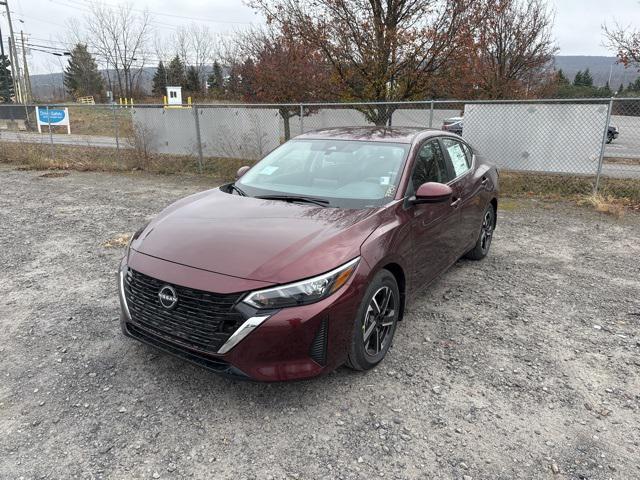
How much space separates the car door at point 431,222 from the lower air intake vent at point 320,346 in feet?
3.90

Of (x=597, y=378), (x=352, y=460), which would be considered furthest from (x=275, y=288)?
(x=597, y=378)

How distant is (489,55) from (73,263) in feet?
47.7

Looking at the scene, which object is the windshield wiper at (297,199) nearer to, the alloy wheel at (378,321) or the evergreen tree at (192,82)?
the alloy wheel at (378,321)

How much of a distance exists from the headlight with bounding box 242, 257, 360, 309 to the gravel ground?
72cm

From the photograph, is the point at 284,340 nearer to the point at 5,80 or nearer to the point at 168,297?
the point at 168,297

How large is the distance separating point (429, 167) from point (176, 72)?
6024 centimetres

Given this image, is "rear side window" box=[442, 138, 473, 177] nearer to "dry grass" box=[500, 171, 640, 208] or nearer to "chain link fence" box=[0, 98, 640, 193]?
"chain link fence" box=[0, 98, 640, 193]

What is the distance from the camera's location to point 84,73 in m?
54.8

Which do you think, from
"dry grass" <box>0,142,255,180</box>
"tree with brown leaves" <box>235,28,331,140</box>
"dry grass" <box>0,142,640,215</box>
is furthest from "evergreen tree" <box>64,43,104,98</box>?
"tree with brown leaves" <box>235,28,331,140</box>

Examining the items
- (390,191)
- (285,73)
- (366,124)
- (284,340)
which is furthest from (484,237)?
(285,73)

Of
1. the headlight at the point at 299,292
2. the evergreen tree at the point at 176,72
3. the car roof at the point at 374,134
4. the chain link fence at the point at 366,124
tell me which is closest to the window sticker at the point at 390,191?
the car roof at the point at 374,134

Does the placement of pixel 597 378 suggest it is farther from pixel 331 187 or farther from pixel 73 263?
pixel 73 263

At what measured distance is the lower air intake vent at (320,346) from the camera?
2564 mm

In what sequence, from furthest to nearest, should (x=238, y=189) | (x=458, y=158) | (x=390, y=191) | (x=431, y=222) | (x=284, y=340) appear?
1. (x=458, y=158)
2. (x=238, y=189)
3. (x=431, y=222)
4. (x=390, y=191)
5. (x=284, y=340)
